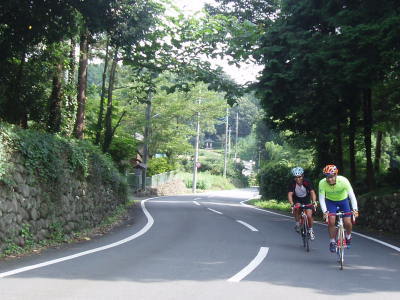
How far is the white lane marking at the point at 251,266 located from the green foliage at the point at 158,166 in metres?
42.8

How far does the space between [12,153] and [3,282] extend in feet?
13.1

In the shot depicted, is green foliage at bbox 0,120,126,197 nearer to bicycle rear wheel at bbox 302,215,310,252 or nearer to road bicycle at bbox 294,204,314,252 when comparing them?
road bicycle at bbox 294,204,314,252

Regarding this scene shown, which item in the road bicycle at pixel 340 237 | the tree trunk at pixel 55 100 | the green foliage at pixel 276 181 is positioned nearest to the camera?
the road bicycle at pixel 340 237

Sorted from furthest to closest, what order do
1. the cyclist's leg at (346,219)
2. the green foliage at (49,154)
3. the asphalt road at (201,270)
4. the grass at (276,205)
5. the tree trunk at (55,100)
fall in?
the grass at (276,205) < the tree trunk at (55,100) < the green foliage at (49,154) < the cyclist's leg at (346,219) < the asphalt road at (201,270)

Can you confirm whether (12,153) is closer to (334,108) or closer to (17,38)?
(17,38)

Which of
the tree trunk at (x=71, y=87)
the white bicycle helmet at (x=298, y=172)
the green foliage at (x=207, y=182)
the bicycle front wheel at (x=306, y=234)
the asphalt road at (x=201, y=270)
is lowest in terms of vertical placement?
the asphalt road at (x=201, y=270)

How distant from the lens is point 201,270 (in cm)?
823

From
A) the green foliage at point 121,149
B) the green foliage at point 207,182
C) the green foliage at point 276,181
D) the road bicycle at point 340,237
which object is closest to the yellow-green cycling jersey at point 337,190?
the road bicycle at point 340,237

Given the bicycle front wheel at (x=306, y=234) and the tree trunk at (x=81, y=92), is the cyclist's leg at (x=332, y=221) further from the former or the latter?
the tree trunk at (x=81, y=92)

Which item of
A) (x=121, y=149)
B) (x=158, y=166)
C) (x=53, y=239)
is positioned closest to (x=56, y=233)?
(x=53, y=239)

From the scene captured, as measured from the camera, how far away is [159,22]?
18.2 metres

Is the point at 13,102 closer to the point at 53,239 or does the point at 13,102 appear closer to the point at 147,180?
the point at 53,239

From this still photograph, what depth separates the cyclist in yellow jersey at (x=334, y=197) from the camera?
9320 millimetres

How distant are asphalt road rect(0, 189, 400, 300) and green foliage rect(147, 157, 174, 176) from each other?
1584 inches
